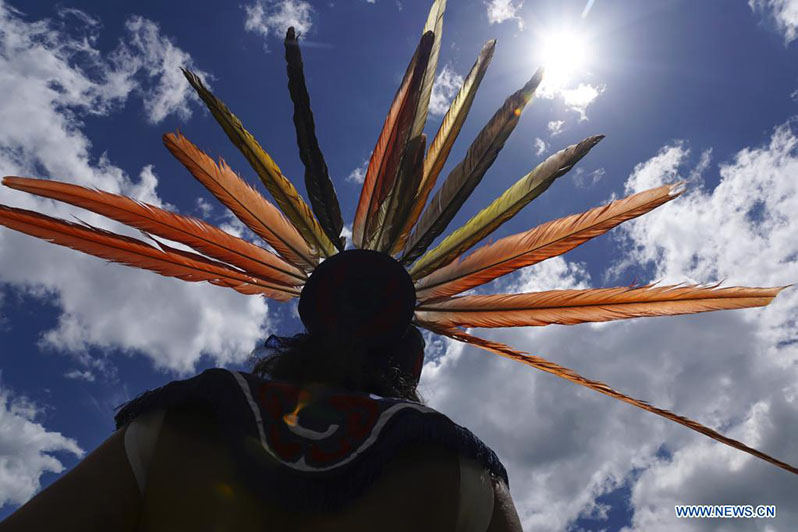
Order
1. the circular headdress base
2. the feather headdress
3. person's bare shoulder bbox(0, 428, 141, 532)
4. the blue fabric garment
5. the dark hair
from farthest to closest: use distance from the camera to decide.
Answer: the feather headdress < the circular headdress base < the dark hair < the blue fabric garment < person's bare shoulder bbox(0, 428, 141, 532)

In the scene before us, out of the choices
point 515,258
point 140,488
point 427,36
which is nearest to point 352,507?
point 140,488

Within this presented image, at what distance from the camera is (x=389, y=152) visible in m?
2.81

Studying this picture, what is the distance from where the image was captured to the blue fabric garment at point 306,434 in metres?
1.37

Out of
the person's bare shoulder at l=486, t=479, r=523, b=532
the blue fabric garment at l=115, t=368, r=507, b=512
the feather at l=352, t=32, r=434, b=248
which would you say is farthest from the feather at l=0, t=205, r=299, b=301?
the person's bare shoulder at l=486, t=479, r=523, b=532

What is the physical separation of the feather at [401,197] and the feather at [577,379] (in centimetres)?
58

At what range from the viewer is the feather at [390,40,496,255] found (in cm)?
283

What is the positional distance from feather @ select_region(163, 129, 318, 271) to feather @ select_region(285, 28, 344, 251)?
358 millimetres

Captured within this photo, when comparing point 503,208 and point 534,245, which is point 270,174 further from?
point 534,245

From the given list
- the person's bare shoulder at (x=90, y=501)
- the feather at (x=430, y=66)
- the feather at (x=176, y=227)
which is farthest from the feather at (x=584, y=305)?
the person's bare shoulder at (x=90, y=501)

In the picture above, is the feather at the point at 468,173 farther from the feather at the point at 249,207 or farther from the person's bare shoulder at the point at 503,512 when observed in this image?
the person's bare shoulder at the point at 503,512

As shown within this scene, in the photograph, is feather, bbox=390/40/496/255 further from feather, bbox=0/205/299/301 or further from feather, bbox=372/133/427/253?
feather, bbox=0/205/299/301

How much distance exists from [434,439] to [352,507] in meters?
0.27

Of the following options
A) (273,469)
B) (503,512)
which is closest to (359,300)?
(273,469)

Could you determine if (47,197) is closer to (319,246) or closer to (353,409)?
(319,246)
